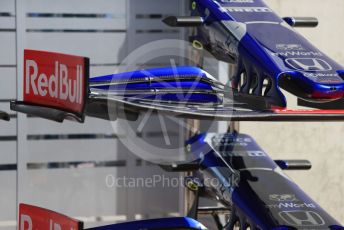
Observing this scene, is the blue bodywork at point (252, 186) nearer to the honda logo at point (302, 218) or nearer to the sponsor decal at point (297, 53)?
the honda logo at point (302, 218)

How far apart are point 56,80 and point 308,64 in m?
0.85

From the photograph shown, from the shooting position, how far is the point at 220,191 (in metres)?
3.22

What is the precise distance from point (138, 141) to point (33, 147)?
0.73m

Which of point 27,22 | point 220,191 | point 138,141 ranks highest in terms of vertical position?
point 27,22

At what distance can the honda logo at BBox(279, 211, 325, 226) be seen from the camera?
288 centimetres

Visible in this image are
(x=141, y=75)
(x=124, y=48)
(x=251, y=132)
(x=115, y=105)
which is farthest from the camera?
(x=124, y=48)

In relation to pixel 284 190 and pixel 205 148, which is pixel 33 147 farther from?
pixel 284 190

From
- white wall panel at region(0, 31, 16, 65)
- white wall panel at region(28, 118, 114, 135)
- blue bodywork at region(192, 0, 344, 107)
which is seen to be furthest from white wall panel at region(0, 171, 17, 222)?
blue bodywork at region(192, 0, 344, 107)

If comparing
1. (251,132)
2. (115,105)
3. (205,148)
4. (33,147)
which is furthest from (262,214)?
(33,147)

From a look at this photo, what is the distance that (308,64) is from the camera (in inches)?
107

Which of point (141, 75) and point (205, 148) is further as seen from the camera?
point (205, 148)

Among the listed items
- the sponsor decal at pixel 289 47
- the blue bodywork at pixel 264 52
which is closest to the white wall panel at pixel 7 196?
the blue bodywork at pixel 264 52

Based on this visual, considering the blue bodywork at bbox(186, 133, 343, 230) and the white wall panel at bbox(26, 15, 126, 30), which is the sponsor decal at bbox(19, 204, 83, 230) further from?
the white wall panel at bbox(26, 15, 126, 30)

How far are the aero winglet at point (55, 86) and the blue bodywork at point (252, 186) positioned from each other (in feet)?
3.04
